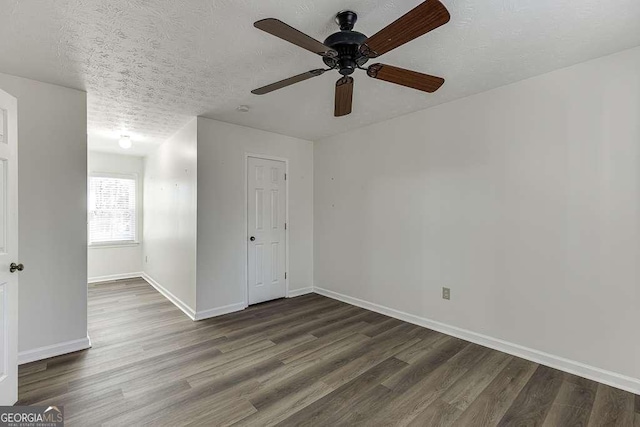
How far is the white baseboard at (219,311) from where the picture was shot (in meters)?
3.52

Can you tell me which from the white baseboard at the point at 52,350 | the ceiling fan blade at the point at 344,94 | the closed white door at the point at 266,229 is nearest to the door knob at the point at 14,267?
the white baseboard at the point at 52,350

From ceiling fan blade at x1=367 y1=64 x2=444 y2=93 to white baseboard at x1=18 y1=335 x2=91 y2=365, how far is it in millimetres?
3448

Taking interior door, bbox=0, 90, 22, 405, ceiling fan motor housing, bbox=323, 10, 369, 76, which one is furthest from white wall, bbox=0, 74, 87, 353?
ceiling fan motor housing, bbox=323, 10, 369, 76

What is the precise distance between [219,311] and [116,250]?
320 cm

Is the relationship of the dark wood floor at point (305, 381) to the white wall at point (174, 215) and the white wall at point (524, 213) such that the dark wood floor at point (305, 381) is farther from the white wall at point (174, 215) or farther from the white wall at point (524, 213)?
the white wall at point (174, 215)

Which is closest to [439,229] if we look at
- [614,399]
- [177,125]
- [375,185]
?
[375,185]

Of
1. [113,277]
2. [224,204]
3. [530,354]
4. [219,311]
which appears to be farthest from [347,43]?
[113,277]

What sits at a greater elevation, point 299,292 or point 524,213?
point 524,213

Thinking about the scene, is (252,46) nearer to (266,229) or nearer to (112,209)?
(266,229)

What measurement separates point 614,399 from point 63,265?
4.56 m

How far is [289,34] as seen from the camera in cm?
144

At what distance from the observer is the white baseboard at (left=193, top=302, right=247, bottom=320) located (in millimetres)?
3520

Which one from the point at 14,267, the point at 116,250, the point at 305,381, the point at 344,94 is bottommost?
the point at 305,381

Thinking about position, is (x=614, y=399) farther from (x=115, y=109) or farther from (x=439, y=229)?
(x=115, y=109)
